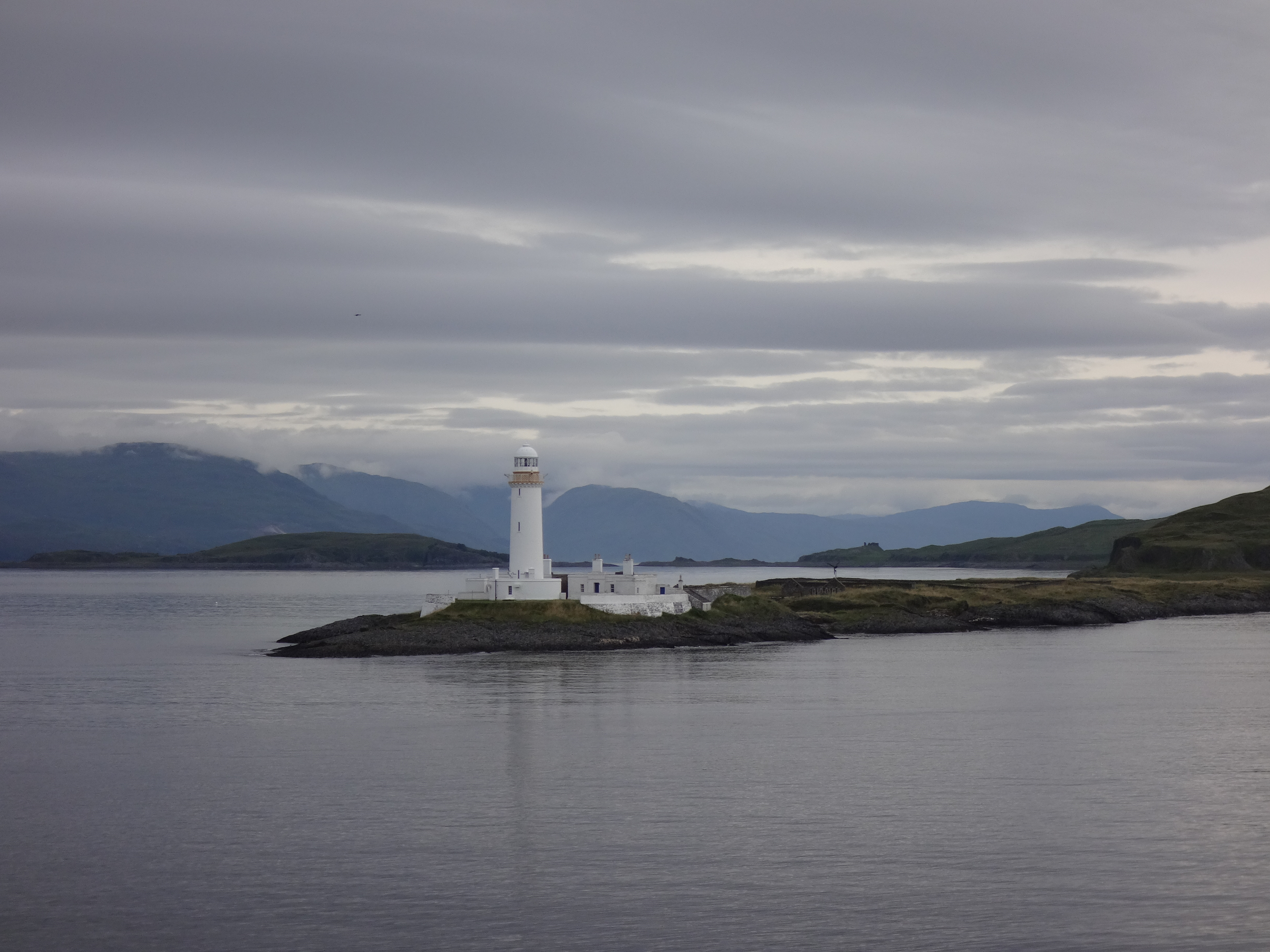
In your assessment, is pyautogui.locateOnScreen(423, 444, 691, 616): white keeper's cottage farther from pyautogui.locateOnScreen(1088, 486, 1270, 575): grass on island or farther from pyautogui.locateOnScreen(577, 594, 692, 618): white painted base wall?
pyautogui.locateOnScreen(1088, 486, 1270, 575): grass on island

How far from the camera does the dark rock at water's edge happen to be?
274 feet

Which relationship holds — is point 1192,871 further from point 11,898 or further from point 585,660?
point 585,660

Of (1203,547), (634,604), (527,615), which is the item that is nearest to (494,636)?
(527,615)

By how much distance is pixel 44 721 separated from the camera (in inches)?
2218

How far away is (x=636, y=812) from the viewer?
1451 inches

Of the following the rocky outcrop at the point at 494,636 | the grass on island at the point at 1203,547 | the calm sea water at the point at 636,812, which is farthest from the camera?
the grass on island at the point at 1203,547

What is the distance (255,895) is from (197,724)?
92.0 ft

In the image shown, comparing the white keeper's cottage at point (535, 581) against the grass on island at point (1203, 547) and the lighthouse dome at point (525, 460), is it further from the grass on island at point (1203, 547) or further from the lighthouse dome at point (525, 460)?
the grass on island at point (1203, 547)

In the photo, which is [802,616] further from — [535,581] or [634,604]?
[535,581]

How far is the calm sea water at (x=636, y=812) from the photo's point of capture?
2658 centimetres

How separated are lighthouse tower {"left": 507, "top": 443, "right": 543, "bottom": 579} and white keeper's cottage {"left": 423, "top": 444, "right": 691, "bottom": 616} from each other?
0.12 feet

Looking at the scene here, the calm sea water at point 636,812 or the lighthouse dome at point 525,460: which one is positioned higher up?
the lighthouse dome at point 525,460

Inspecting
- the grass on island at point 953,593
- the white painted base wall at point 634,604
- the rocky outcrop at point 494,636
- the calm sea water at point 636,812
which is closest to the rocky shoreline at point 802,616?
the rocky outcrop at point 494,636

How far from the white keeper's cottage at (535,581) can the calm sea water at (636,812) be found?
14379 mm
